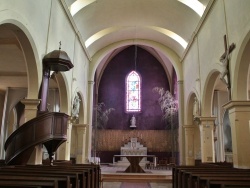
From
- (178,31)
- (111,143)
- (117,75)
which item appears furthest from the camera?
(117,75)

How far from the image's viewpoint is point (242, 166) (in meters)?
7.16

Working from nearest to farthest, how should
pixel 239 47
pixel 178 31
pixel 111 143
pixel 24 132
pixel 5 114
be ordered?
pixel 24 132, pixel 239 47, pixel 178 31, pixel 5 114, pixel 111 143

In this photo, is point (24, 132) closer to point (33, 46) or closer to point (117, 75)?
point (33, 46)

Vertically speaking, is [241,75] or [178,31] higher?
[178,31]

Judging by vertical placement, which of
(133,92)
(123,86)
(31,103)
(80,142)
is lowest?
(80,142)

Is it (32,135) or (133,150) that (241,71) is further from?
(133,150)

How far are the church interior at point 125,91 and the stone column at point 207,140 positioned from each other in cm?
4

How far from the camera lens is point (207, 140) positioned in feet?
35.1

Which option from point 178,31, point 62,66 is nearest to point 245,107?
point 62,66

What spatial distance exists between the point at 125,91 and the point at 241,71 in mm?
14152

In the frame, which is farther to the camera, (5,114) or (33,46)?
(5,114)

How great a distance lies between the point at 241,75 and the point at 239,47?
780 millimetres

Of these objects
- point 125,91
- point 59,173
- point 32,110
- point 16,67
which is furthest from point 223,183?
point 125,91

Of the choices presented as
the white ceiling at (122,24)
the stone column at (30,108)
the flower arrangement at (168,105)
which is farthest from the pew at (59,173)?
the flower arrangement at (168,105)
